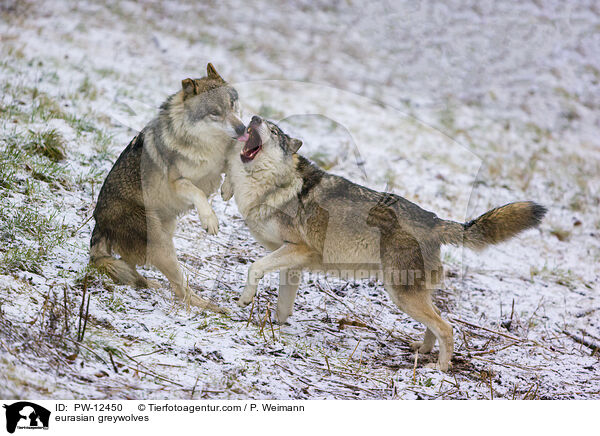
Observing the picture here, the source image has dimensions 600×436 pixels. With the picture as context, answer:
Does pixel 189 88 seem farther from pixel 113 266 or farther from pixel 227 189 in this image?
pixel 113 266

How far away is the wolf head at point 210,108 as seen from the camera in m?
4.41

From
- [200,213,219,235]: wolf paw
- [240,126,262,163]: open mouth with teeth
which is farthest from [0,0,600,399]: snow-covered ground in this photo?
[240,126,262,163]: open mouth with teeth

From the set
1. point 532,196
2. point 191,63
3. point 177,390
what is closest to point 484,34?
point 532,196

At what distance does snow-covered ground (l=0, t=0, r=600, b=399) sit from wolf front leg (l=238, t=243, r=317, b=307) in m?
0.27

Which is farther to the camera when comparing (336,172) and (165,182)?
(336,172)

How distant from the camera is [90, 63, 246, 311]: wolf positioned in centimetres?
448

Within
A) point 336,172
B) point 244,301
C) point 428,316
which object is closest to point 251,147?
point 244,301

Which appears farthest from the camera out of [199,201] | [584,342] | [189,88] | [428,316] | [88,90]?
[88,90]

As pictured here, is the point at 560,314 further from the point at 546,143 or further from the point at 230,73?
the point at 230,73

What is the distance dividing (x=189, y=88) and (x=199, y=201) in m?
0.98

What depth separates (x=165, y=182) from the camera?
461cm

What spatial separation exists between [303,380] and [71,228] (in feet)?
8.54
